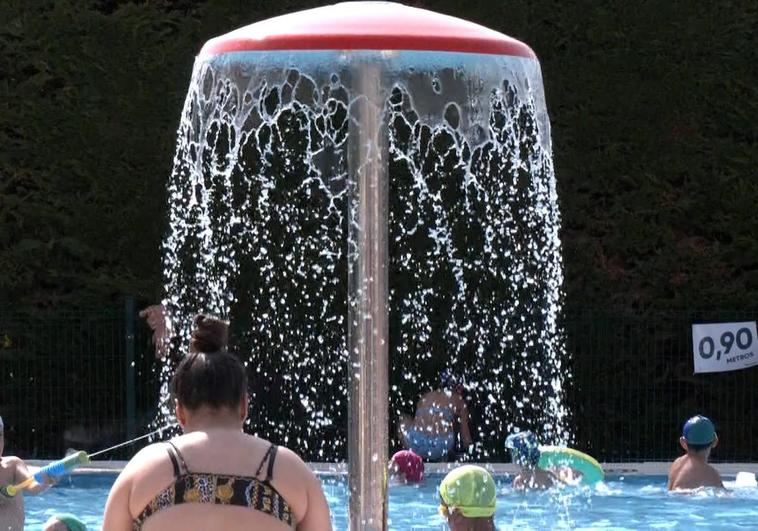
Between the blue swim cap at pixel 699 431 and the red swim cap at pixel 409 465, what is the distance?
1.95 m

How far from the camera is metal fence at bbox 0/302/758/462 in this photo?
43.4ft

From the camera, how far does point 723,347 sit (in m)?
13.0

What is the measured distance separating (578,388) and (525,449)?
7.67 feet

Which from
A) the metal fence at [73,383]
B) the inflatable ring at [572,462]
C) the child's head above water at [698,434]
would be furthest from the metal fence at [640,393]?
the metal fence at [73,383]

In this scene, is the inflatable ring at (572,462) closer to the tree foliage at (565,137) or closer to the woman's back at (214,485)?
the tree foliage at (565,137)

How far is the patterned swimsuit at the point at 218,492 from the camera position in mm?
3883

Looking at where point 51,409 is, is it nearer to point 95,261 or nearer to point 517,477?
point 95,261

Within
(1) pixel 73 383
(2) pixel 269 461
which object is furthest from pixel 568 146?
(2) pixel 269 461

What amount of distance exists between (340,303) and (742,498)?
3.84 metres

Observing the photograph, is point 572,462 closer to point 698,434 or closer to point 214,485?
point 698,434

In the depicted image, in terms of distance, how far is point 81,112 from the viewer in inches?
540

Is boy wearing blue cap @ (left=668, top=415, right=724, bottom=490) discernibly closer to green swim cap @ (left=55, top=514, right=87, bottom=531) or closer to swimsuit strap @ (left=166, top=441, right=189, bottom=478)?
green swim cap @ (left=55, top=514, right=87, bottom=531)

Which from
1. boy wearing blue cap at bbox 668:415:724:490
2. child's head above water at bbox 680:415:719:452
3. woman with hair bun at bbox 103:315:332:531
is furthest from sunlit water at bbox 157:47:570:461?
woman with hair bun at bbox 103:315:332:531

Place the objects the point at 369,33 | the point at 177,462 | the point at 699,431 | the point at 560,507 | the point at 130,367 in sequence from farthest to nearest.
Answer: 1. the point at 130,367
2. the point at 560,507
3. the point at 699,431
4. the point at 369,33
5. the point at 177,462
